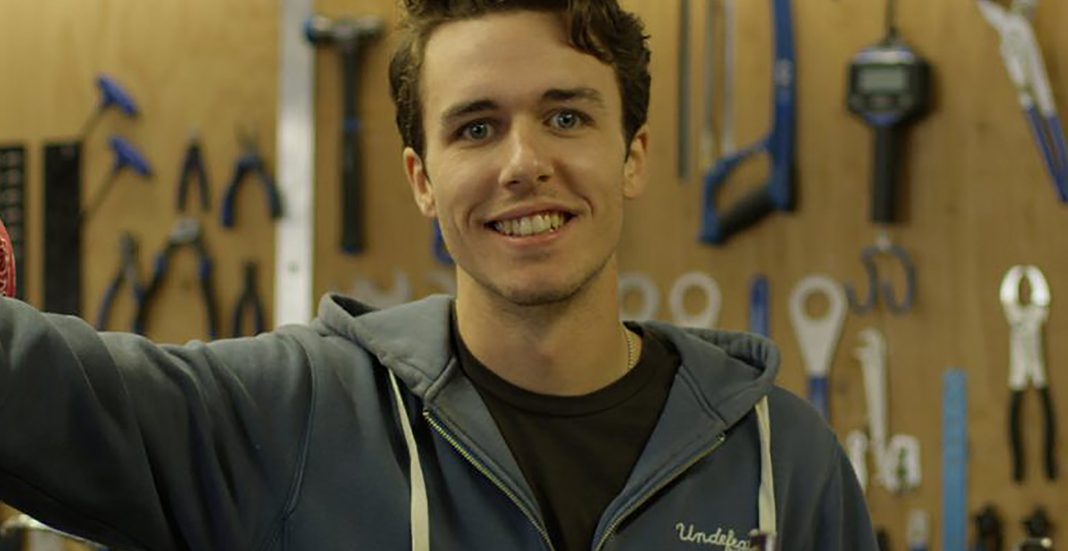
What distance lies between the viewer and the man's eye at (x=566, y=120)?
187 centimetres

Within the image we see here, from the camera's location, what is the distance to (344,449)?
5.86 feet

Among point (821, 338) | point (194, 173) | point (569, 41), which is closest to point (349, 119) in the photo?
point (194, 173)

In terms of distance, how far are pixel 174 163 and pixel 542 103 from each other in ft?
6.98

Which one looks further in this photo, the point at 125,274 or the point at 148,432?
the point at 125,274

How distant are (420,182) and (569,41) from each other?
0.24 meters

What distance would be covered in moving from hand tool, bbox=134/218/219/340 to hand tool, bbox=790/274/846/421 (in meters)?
1.29

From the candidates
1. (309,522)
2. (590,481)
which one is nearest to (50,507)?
(309,522)

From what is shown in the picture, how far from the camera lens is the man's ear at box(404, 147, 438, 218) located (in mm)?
1970

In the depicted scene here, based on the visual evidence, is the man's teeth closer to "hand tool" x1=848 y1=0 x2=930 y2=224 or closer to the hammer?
"hand tool" x1=848 y1=0 x2=930 y2=224

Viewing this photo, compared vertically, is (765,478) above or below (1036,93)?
below

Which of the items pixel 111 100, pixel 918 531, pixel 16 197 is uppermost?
pixel 111 100

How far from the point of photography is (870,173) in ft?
10.6

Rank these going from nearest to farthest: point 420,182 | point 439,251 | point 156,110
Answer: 1. point 420,182
2. point 439,251
3. point 156,110

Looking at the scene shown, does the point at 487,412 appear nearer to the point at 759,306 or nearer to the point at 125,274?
the point at 759,306
